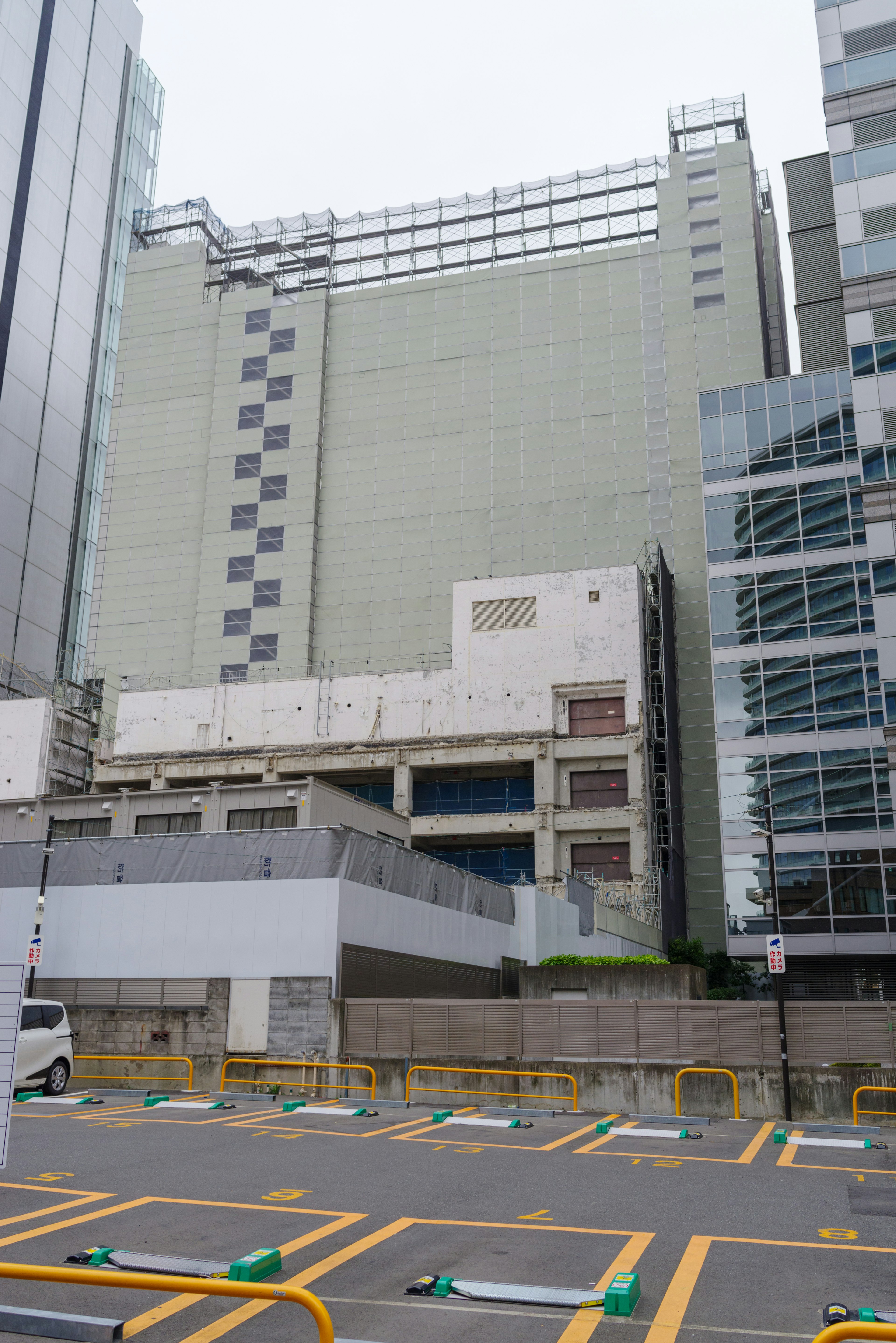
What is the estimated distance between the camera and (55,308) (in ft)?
245

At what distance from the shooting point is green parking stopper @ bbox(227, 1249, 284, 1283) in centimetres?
778

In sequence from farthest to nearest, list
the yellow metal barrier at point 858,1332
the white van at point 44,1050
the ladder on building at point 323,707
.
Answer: the ladder on building at point 323,707 → the white van at point 44,1050 → the yellow metal barrier at point 858,1332

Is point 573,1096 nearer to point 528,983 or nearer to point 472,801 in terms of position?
point 528,983

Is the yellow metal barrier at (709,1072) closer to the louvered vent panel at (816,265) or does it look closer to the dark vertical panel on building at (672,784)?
the dark vertical panel on building at (672,784)

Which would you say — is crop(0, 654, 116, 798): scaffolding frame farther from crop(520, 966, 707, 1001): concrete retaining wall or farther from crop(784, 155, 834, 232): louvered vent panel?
crop(784, 155, 834, 232): louvered vent panel

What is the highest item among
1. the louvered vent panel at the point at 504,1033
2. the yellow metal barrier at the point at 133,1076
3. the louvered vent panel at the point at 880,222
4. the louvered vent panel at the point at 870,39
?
the louvered vent panel at the point at 870,39

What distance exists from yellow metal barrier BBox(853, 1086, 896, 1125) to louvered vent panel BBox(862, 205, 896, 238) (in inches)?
1416

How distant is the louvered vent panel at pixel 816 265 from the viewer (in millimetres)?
69250

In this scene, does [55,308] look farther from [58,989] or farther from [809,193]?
[58,989]

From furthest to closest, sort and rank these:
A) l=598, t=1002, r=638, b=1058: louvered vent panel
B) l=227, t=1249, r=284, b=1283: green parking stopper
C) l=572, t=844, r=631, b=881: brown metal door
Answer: l=572, t=844, r=631, b=881: brown metal door < l=598, t=1002, r=638, b=1058: louvered vent panel < l=227, t=1249, r=284, b=1283: green parking stopper

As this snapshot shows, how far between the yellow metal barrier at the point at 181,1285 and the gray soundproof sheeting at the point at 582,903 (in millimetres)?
43051

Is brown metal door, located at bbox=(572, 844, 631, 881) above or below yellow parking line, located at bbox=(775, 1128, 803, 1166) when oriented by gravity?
above

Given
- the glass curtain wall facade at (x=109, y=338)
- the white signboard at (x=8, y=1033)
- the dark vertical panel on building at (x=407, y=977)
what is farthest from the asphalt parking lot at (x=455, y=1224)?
the glass curtain wall facade at (x=109, y=338)

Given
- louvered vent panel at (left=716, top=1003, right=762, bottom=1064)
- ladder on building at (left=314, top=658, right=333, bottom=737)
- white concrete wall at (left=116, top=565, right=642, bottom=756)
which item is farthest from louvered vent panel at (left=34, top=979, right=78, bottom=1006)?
ladder on building at (left=314, top=658, right=333, bottom=737)
